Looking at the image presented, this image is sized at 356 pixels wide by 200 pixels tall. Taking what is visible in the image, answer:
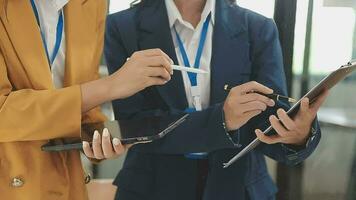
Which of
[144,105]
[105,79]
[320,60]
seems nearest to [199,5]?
[144,105]

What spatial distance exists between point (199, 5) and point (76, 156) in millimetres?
571

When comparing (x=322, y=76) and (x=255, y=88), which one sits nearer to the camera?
(x=255, y=88)

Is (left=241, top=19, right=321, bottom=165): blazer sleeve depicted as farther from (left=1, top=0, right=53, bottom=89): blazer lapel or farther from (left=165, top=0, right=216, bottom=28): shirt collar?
(left=1, top=0, right=53, bottom=89): blazer lapel

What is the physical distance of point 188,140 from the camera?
1.18 metres

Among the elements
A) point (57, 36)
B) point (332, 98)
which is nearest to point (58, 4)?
point (57, 36)

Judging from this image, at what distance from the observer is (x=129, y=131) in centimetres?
102

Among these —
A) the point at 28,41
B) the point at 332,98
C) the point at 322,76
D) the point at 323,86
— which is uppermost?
the point at 28,41

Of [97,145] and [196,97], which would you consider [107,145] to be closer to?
[97,145]

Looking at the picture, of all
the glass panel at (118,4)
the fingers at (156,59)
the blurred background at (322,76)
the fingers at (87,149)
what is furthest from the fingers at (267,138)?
the glass panel at (118,4)

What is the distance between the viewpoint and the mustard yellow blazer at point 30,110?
2.94ft

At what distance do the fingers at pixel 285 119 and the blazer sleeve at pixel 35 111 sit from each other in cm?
Answer: 49

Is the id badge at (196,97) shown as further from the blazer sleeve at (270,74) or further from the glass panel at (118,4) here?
the glass panel at (118,4)

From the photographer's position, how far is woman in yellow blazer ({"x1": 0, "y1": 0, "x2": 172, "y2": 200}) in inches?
35.4

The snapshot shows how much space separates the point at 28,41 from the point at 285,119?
2.06 feet
